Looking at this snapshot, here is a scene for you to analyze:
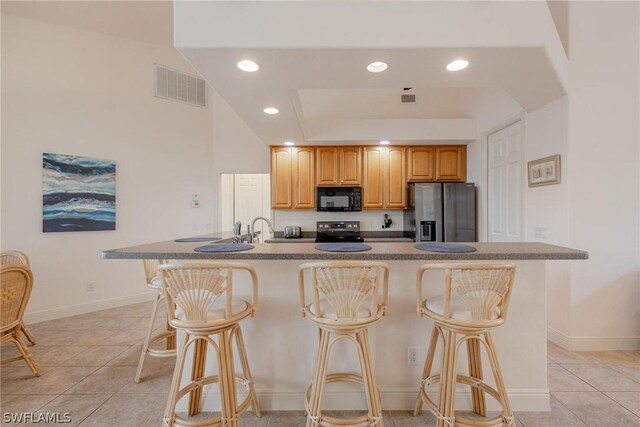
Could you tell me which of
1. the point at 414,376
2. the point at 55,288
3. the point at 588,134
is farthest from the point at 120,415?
the point at 588,134

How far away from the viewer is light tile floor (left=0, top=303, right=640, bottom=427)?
180 centimetres

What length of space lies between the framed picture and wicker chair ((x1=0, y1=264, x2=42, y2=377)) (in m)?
4.46

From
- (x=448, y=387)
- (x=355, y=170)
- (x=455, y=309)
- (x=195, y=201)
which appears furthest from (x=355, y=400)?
(x=195, y=201)

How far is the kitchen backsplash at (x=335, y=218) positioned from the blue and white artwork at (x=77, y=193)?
7.38 feet

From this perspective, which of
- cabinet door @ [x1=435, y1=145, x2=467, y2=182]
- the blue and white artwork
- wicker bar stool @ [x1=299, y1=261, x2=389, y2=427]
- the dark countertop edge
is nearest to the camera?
wicker bar stool @ [x1=299, y1=261, x2=389, y2=427]

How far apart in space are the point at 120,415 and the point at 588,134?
4144 mm

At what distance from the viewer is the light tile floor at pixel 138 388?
5.91 feet

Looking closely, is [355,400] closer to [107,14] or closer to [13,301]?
[13,301]

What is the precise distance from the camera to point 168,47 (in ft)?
14.4

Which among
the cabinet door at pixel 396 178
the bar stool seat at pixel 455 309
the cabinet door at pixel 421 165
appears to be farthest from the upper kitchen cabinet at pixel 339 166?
the bar stool seat at pixel 455 309

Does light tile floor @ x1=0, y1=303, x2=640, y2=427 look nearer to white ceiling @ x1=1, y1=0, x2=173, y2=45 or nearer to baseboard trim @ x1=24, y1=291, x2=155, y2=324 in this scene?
baseboard trim @ x1=24, y1=291, x2=155, y2=324

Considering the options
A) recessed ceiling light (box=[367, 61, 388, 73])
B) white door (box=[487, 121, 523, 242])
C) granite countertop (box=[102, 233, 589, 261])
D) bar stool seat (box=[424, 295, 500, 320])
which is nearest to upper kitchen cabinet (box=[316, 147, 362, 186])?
white door (box=[487, 121, 523, 242])

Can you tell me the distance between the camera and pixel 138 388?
7.00 feet

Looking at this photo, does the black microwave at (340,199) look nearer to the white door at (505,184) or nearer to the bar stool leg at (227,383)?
the white door at (505,184)
